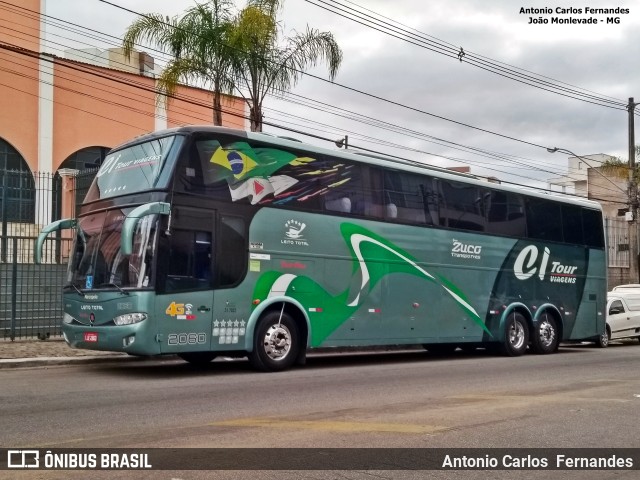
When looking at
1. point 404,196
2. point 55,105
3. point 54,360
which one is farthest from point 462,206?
point 55,105

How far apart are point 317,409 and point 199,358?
5514mm

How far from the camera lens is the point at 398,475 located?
5957mm

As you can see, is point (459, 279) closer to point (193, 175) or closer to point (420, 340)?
point (420, 340)

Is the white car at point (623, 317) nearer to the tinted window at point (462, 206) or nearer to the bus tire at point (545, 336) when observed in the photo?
the bus tire at point (545, 336)

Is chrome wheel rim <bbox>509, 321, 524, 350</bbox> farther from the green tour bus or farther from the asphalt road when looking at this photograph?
the asphalt road

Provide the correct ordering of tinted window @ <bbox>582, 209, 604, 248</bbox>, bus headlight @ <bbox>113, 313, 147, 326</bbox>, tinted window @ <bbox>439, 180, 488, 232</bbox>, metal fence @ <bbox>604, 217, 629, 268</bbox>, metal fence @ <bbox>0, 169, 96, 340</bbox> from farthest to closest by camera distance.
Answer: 1. metal fence @ <bbox>604, 217, 629, 268</bbox>
2. tinted window @ <bbox>582, 209, 604, 248</bbox>
3. metal fence @ <bbox>0, 169, 96, 340</bbox>
4. tinted window @ <bbox>439, 180, 488, 232</bbox>
5. bus headlight @ <bbox>113, 313, 147, 326</bbox>

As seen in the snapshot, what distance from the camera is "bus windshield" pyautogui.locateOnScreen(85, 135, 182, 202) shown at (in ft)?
39.5

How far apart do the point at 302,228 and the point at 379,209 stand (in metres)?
2.19

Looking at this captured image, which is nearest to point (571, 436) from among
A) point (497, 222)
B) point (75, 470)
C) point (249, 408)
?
point (249, 408)

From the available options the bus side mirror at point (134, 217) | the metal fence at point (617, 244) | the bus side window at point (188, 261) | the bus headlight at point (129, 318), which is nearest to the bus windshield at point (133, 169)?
the bus side mirror at point (134, 217)

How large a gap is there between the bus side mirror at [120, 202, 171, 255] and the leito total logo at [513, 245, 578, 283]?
9.80m

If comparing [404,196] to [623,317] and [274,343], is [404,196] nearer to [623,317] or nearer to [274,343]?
[274,343]

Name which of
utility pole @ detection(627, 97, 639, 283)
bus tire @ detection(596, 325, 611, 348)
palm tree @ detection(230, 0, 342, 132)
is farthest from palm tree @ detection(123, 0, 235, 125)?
utility pole @ detection(627, 97, 639, 283)

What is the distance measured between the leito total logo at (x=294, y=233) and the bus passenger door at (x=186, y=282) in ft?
5.08
